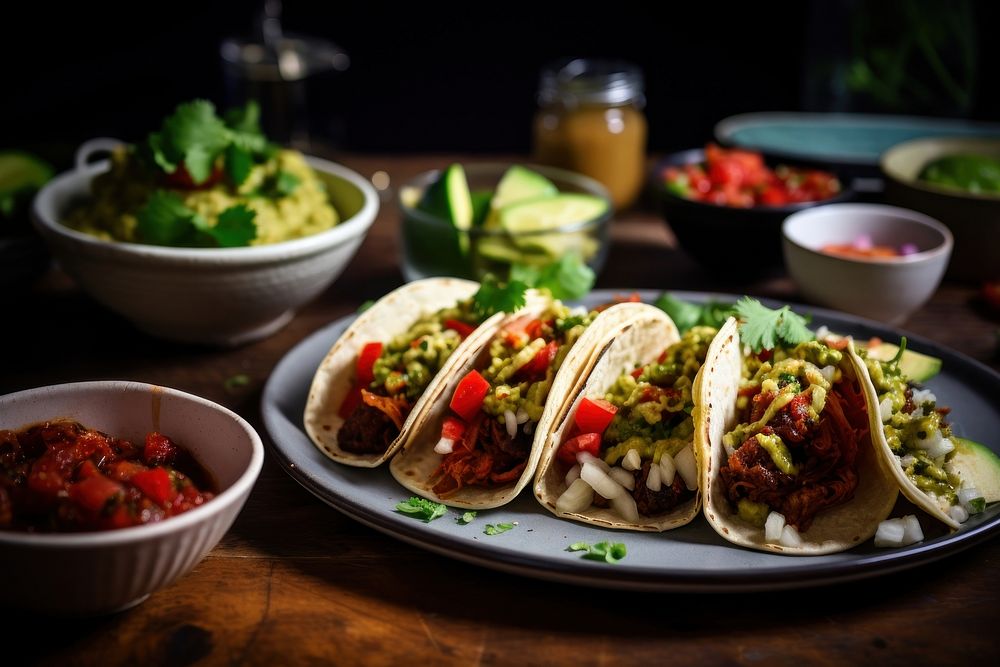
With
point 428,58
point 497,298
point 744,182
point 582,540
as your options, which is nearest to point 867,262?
point 744,182

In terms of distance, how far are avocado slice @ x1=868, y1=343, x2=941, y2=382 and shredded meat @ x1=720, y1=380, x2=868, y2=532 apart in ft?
1.93

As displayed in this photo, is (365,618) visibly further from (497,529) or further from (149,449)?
(149,449)

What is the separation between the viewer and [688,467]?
238 centimetres

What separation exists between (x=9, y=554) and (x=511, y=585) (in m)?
1.07

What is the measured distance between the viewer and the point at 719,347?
243cm

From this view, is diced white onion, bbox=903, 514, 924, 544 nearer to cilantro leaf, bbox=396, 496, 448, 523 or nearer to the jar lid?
cilantro leaf, bbox=396, 496, 448, 523

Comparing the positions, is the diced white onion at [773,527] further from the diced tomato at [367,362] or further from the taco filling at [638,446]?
the diced tomato at [367,362]

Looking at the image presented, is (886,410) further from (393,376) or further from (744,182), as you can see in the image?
(744,182)

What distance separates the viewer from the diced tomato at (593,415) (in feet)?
8.29

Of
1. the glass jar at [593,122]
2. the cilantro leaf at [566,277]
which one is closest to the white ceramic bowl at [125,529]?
the cilantro leaf at [566,277]

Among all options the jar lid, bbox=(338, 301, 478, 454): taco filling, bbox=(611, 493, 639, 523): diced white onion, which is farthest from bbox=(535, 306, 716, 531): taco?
the jar lid

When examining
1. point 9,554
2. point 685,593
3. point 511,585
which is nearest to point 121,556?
point 9,554

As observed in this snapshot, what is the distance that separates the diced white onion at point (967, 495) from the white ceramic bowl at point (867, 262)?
1.32 meters

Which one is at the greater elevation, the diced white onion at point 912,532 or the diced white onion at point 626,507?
the diced white onion at point 912,532
